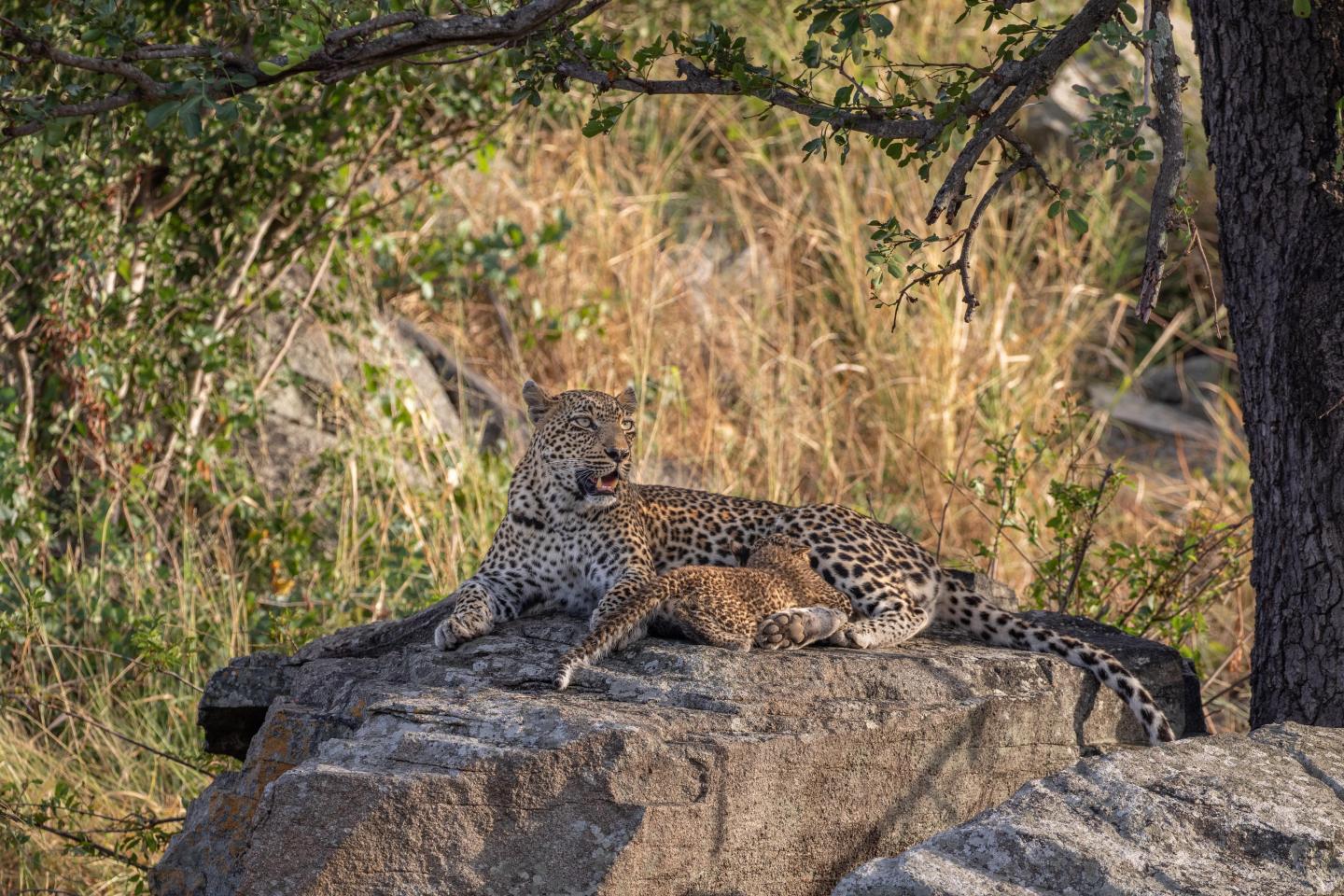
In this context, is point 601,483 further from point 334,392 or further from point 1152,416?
point 1152,416

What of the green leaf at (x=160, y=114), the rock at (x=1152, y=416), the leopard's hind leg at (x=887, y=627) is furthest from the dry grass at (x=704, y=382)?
the green leaf at (x=160, y=114)

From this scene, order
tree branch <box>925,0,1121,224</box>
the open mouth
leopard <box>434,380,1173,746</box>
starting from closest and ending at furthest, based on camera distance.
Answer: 1. tree branch <box>925,0,1121,224</box>
2. leopard <box>434,380,1173,746</box>
3. the open mouth

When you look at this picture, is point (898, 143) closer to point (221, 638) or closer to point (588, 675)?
point (588, 675)

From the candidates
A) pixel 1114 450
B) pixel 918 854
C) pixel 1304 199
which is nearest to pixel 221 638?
pixel 918 854

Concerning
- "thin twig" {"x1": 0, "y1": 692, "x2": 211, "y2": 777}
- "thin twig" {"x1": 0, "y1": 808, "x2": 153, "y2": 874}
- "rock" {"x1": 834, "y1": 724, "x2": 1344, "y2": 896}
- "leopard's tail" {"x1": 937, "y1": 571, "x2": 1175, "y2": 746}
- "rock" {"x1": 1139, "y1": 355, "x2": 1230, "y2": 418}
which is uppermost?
"rock" {"x1": 1139, "y1": 355, "x2": 1230, "y2": 418}

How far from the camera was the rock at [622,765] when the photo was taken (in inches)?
171

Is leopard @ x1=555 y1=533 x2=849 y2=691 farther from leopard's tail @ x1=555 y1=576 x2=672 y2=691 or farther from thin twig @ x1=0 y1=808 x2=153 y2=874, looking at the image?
thin twig @ x1=0 y1=808 x2=153 y2=874

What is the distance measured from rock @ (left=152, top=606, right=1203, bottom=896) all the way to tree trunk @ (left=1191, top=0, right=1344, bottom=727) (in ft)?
2.30

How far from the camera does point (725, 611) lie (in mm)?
5512

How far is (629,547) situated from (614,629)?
906 millimetres

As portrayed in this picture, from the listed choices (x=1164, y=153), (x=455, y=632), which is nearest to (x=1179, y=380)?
(x=1164, y=153)

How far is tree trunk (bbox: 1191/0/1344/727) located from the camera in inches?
215

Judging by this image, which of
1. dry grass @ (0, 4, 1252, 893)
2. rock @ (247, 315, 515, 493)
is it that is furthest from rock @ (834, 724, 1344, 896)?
rock @ (247, 315, 515, 493)

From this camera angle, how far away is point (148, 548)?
8.68m
